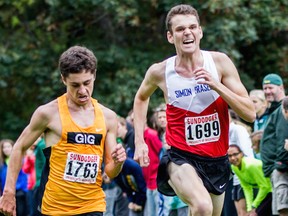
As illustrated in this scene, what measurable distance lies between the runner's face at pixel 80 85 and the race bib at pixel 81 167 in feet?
1.63

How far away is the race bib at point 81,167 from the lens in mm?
7605

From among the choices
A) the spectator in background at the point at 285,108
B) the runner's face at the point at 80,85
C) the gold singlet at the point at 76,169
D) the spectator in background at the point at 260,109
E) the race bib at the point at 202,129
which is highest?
the spectator in background at the point at 260,109

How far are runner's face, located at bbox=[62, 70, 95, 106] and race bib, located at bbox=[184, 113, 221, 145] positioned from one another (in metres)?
0.99

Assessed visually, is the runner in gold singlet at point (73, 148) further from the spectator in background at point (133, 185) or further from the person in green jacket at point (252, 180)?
the spectator in background at point (133, 185)

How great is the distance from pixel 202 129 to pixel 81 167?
47.2 inches

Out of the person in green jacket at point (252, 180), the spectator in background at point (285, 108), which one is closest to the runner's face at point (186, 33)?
the spectator in background at point (285, 108)

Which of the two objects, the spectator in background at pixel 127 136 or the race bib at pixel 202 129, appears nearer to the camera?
the race bib at pixel 202 129

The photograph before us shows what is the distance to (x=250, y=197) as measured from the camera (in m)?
11.5

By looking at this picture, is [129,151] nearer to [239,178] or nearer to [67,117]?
[239,178]

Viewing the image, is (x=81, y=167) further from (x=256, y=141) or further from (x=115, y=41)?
(x=115, y=41)

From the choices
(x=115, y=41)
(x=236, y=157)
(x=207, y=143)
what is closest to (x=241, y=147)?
(x=236, y=157)

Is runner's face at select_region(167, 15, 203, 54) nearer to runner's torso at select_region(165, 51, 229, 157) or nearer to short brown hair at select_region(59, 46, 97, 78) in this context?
runner's torso at select_region(165, 51, 229, 157)

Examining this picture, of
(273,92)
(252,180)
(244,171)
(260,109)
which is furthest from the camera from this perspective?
(260,109)

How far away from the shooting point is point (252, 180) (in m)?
11.4
